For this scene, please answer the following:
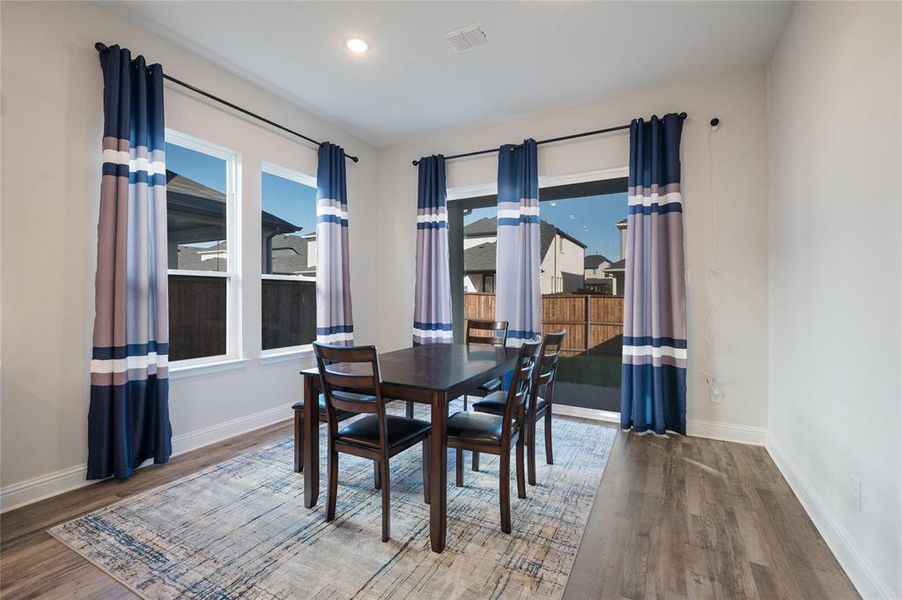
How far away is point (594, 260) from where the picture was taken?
397 centimetres

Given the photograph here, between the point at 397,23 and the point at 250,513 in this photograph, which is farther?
the point at 397,23

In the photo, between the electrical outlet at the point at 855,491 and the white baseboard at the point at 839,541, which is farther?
the electrical outlet at the point at 855,491

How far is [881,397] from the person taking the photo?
5.09ft

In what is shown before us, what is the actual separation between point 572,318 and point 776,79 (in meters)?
2.35

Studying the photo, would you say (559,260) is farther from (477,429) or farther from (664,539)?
(664,539)

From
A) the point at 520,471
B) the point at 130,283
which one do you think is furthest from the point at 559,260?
the point at 130,283

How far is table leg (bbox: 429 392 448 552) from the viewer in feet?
6.01

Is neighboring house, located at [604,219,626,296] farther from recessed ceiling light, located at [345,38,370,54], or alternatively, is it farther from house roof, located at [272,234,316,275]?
house roof, located at [272,234,316,275]

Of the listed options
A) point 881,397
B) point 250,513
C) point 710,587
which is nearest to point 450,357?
point 250,513

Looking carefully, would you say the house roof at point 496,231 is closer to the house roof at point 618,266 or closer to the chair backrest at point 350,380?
the house roof at point 618,266

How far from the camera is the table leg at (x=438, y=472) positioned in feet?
6.01

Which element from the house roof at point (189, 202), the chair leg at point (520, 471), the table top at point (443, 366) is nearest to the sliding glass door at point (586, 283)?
the table top at point (443, 366)

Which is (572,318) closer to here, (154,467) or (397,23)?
(397,23)

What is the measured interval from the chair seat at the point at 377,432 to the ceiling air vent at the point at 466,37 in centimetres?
245
